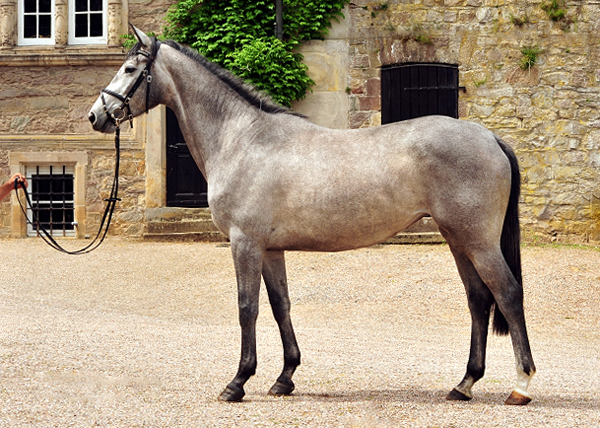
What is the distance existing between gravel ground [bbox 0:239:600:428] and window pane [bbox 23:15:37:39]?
3.95 metres

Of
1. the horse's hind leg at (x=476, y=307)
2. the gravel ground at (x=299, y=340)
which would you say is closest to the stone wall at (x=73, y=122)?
the gravel ground at (x=299, y=340)

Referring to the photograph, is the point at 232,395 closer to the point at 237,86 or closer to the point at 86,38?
the point at 237,86

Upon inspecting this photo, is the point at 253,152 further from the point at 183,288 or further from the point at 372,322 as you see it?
the point at 183,288

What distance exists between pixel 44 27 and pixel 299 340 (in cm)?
939

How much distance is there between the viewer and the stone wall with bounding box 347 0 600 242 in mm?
12672

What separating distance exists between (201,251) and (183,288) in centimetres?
197

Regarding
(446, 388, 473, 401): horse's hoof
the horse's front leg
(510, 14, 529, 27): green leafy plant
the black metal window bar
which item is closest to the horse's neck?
the horse's front leg

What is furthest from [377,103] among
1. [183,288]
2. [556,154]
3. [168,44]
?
[168,44]

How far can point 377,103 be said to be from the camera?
12.9 meters

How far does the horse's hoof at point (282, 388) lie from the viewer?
495 cm

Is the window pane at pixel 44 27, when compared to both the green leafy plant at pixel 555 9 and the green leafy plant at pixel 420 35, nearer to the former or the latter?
the green leafy plant at pixel 420 35

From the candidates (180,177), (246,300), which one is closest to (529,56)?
(180,177)

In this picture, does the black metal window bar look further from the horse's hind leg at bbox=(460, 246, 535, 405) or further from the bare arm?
the horse's hind leg at bbox=(460, 246, 535, 405)

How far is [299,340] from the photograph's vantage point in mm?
6688
